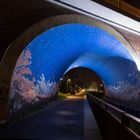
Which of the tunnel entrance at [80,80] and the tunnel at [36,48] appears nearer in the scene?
the tunnel at [36,48]

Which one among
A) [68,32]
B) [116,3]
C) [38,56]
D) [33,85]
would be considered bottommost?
[33,85]

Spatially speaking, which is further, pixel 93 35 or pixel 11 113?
pixel 93 35

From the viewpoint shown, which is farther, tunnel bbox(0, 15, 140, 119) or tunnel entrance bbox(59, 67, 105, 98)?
tunnel entrance bbox(59, 67, 105, 98)

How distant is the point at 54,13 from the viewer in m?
11.6

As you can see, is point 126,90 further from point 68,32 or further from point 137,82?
point 68,32

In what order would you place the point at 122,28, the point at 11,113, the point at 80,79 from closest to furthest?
the point at 11,113
the point at 122,28
the point at 80,79

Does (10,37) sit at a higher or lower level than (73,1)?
lower

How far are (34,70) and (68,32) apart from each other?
8.97 ft

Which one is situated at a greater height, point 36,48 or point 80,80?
point 80,80

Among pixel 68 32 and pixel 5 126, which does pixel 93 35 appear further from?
pixel 5 126

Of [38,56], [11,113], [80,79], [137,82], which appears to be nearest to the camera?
→ [11,113]

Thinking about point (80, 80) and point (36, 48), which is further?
point (80, 80)

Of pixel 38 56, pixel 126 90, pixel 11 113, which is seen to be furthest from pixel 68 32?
pixel 126 90

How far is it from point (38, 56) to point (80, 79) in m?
49.1
